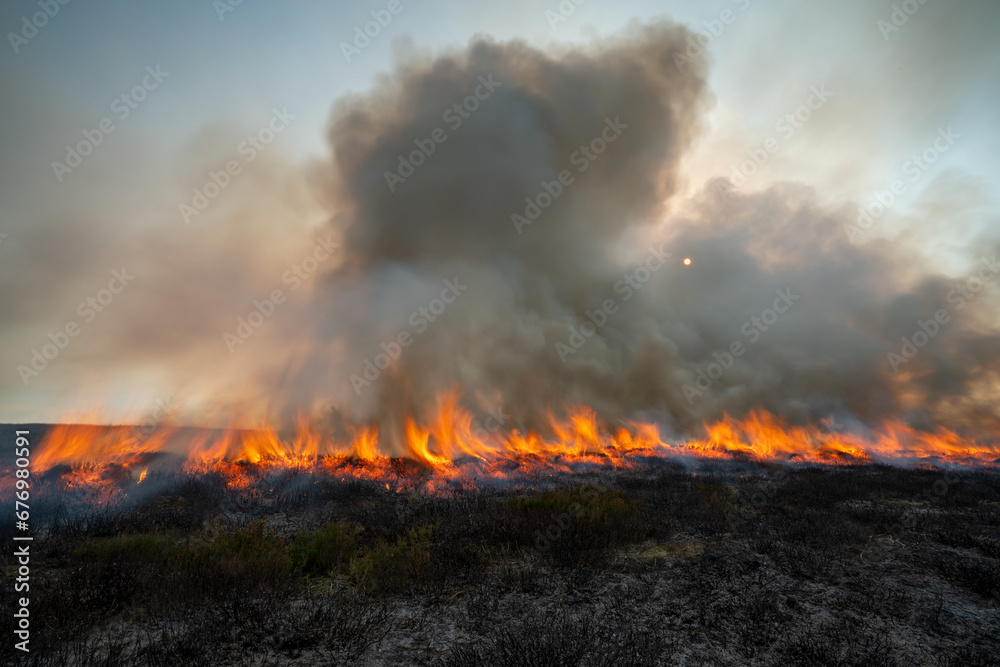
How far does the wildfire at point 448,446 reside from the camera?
18.2 metres

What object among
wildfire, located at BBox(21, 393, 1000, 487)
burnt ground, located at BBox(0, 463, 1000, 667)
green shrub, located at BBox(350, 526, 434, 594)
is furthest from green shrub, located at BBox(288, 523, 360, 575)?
wildfire, located at BBox(21, 393, 1000, 487)

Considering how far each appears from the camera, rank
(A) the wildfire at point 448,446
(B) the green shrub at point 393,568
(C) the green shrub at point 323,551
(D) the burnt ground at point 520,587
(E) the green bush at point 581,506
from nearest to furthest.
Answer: (D) the burnt ground at point 520,587 → (B) the green shrub at point 393,568 → (C) the green shrub at point 323,551 → (E) the green bush at point 581,506 → (A) the wildfire at point 448,446

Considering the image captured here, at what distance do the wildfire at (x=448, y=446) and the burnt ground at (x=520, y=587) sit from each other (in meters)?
7.28

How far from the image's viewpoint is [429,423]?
3278cm

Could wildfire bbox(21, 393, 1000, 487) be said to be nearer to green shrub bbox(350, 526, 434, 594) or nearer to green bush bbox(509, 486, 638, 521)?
green bush bbox(509, 486, 638, 521)

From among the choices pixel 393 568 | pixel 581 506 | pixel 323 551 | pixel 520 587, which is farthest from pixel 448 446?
pixel 520 587

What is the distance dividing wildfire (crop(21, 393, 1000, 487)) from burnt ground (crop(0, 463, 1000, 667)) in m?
7.28

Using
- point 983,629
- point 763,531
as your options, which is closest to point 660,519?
point 763,531

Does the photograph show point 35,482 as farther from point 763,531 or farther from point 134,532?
point 763,531

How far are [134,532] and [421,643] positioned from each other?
26.4ft

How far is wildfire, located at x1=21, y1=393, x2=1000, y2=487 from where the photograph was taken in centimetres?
1823

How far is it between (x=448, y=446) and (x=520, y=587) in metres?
22.2

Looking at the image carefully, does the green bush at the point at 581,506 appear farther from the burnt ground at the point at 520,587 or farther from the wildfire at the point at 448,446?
the wildfire at the point at 448,446

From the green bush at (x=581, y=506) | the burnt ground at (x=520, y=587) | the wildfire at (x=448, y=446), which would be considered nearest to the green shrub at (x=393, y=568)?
the burnt ground at (x=520, y=587)
